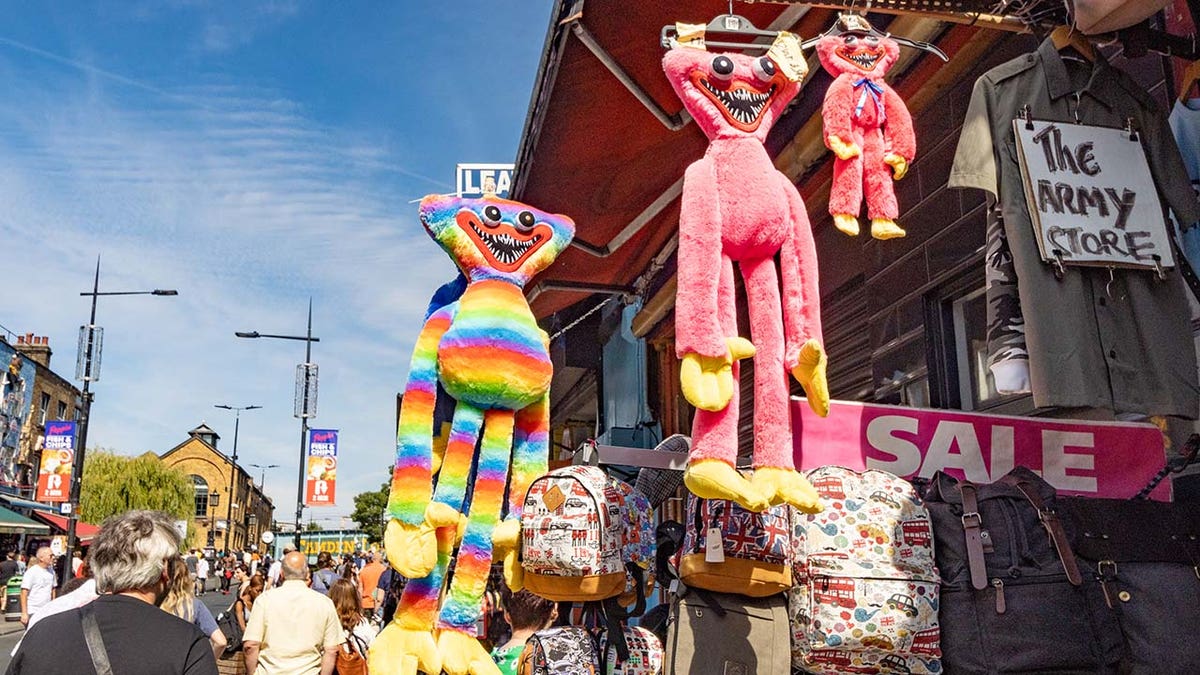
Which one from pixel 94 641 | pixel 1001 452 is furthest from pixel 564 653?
pixel 1001 452

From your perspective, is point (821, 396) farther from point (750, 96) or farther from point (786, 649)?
point (750, 96)

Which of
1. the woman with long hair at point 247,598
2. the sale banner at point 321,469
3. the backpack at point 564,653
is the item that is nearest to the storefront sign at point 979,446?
the backpack at point 564,653

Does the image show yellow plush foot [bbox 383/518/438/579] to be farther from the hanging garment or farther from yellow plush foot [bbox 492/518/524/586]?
the hanging garment

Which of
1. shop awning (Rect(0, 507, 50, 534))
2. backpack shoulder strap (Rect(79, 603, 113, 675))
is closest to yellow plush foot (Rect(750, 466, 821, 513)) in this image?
backpack shoulder strap (Rect(79, 603, 113, 675))

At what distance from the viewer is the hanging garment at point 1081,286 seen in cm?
277

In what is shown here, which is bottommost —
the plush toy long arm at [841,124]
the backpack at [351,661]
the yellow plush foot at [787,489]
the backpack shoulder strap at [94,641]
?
the backpack at [351,661]

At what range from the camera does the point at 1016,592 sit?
8.63 ft

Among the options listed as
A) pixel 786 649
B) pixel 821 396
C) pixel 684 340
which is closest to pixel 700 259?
pixel 684 340

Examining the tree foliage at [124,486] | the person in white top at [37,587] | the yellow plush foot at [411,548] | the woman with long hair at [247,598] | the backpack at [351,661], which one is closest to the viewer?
the yellow plush foot at [411,548]

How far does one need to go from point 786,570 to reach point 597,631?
0.97m

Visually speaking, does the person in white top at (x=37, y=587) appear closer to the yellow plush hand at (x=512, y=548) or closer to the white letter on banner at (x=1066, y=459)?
the yellow plush hand at (x=512, y=548)

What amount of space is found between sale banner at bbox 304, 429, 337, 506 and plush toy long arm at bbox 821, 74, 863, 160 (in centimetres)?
1893

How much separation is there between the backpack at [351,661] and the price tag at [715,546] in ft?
13.6

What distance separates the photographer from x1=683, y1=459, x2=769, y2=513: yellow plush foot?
250 cm
